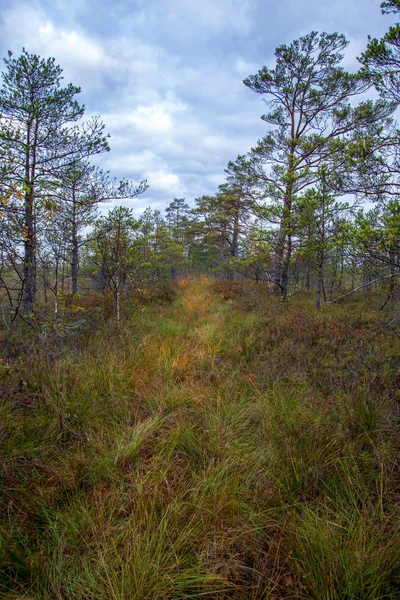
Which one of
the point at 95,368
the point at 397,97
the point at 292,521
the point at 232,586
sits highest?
the point at 397,97

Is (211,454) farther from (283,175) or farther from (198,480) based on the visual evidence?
(283,175)

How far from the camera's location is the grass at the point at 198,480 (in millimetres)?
1324

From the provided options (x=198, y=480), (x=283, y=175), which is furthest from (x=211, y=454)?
(x=283, y=175)

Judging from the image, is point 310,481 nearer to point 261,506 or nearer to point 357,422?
point 261,506

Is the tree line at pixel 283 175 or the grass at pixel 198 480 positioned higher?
the tree line at pixel 283 175

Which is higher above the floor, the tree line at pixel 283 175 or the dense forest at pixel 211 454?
the tree line at pixel 283 175

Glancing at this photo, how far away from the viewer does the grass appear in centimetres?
132

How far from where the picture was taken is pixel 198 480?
1.96 meters

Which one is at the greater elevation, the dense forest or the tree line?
the tree line

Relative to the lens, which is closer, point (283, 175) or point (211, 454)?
point (211, 454)

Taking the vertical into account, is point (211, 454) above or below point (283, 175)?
below

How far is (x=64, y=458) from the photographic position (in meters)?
2.14

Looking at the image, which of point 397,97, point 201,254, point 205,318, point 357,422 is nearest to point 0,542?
point 357,422

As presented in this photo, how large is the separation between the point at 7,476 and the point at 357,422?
10.8 feet
